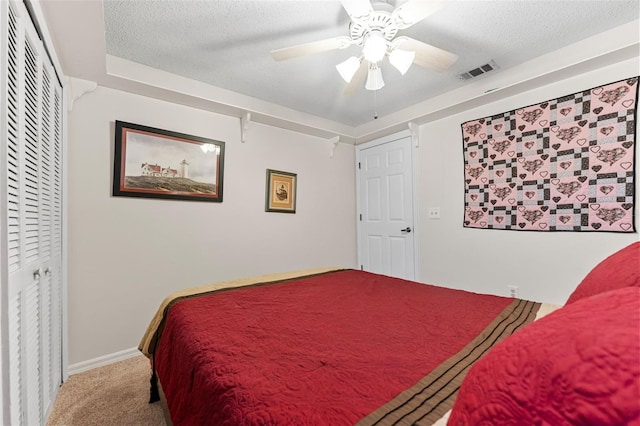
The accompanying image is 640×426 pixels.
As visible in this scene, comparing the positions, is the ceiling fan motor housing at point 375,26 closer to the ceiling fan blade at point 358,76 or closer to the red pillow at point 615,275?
the ceiling fan blade at point 358,76

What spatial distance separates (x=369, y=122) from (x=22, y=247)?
3494 millimetres

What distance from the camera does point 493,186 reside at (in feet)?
8.71

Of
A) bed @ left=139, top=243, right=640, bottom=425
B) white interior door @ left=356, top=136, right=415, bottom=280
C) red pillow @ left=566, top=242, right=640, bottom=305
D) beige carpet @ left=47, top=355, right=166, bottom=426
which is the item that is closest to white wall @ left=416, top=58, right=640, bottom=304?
white interior door @ left=356, top=136, right=415, bottom=280

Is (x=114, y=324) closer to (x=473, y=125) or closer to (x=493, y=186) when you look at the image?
(x=493, y=186)

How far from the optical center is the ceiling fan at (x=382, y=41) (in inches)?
55.7

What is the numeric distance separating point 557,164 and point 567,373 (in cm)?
269

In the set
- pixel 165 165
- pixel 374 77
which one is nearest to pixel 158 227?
pixel 165 165

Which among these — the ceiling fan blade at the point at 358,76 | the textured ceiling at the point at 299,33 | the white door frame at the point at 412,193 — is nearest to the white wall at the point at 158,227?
the textured ceiling at the point at 299,33

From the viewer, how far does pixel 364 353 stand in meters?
0.94

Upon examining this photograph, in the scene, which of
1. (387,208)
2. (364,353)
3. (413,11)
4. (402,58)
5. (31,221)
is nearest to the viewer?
(364,353)

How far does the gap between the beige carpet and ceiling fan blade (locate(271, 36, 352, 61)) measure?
2.25m

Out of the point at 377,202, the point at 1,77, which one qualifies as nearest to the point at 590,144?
the point at 377,202

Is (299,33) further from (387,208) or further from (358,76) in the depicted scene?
(387,208)

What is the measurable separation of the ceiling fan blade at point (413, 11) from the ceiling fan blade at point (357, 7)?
0.14 metres
